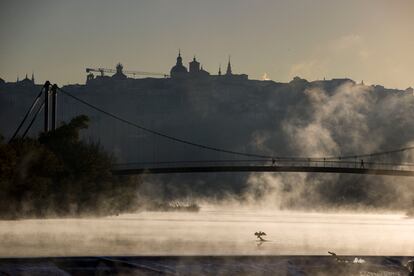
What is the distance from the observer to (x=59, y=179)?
106562 mm

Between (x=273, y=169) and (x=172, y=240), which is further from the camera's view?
(x=273, y=169)

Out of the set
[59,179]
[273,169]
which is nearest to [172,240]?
[59,179]

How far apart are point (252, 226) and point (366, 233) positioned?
619 inches

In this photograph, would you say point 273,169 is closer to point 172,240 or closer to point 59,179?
point 59,179

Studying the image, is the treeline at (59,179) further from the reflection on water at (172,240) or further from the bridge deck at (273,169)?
the bridge deck at (273,169)

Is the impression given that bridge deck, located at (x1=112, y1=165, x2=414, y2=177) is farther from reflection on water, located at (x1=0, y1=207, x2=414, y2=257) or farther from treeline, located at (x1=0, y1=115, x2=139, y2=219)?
reflection on water, located at (x1=0, y1=207, x2=414, y2=257)

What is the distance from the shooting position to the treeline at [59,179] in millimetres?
96750

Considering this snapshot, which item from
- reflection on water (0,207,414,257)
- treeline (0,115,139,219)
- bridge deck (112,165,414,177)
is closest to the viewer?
reflection on water (0,207,414,257)

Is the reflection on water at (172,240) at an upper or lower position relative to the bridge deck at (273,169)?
lower

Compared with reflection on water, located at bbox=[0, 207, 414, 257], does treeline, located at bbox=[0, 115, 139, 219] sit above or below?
above

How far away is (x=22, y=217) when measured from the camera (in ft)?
318

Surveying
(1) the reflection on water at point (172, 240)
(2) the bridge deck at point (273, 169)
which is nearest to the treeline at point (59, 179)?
(1) the reflection on water at point (172, 240)

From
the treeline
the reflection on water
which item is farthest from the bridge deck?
the reflection on water

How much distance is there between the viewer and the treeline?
3809 inches
